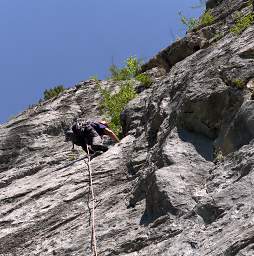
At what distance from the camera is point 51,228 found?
33.1 feet

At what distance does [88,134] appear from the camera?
590 inches

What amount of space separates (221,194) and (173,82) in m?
5.64

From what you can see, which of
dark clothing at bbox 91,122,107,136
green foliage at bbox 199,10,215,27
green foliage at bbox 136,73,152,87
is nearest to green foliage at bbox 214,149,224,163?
dark clothing at bbox 91,122,107,136

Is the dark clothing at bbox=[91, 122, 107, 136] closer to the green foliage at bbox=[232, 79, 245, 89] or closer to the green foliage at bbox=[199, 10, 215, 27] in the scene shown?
the green foliage at bbox=[232, 79, 245, 89]

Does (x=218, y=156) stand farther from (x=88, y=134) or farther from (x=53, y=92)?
(x=53, y=92)

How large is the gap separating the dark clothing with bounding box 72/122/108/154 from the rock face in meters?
0.38

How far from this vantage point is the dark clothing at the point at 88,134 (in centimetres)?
1462

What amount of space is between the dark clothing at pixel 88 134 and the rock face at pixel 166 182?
382mm

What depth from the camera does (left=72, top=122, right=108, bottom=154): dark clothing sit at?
14.6 meters

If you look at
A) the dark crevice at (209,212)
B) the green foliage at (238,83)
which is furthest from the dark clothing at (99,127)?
the dark crevice at (209,212)

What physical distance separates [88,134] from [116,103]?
9.65ft

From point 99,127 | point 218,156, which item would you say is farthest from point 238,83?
point 99,127

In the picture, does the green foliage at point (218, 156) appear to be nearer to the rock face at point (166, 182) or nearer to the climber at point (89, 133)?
the rock face at point (166, 182)

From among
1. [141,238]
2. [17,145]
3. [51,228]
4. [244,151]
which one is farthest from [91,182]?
[17,145]
